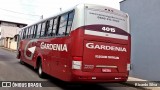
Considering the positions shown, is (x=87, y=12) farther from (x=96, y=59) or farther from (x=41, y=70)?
(x=41, y=70)

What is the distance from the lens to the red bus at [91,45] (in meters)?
9.03

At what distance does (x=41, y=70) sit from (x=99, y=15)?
5006 mm

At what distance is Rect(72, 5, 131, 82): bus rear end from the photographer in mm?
9008

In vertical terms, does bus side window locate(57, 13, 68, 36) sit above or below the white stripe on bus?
above

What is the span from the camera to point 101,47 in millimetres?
9383

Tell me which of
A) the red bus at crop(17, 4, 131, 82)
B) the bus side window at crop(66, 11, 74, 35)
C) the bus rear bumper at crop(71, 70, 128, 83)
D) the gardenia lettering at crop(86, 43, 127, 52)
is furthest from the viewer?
the bus side window at crop(66, 11, 74, 35)

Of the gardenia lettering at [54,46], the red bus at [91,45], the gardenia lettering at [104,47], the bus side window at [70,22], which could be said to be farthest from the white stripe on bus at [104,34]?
the gardenia lettering at [54,46]

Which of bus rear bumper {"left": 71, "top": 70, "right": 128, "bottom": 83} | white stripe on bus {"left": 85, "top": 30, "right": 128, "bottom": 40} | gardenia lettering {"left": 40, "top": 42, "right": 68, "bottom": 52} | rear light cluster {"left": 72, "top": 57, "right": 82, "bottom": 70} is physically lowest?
bus rear bumper {"left": 71, "top": 70, "right": 128, "bottom": 83}

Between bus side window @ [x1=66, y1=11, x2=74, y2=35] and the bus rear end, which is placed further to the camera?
bus side window @ [x1=66, y1=11, x2=74, y2=35]

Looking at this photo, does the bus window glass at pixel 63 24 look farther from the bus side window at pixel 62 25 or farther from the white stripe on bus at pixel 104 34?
the white stripe on bus at pixel 104 34

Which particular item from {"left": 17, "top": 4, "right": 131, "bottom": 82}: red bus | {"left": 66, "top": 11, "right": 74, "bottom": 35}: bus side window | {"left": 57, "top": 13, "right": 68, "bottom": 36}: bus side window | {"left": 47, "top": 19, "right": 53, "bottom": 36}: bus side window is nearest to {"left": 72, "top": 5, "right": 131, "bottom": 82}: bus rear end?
{"left": 17, "top": 4, "right": 131, "bottom": 82}: red bus

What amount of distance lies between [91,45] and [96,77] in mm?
1137

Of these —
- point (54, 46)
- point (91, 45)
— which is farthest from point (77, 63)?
point (54, 46)

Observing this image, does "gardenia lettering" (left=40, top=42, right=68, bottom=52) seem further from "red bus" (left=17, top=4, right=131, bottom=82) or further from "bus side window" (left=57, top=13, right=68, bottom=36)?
"bus side window" (left=57, top=13, right=68, bottom=36)
